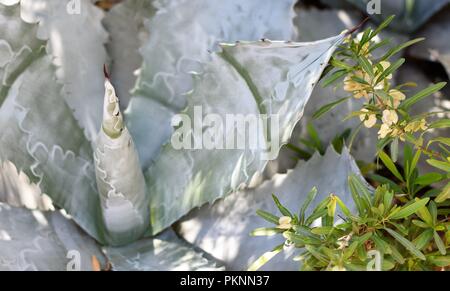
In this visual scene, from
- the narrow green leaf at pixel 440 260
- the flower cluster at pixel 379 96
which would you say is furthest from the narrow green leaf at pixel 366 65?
the narrow green leaf at pixel 440 260

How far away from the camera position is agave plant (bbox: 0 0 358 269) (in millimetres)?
1142

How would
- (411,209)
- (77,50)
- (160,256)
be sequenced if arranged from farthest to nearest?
(77,50) → (160,256) → (411,209)

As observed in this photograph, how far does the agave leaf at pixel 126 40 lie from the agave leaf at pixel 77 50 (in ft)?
0.16

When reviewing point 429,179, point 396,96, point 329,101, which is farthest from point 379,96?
point 329,101

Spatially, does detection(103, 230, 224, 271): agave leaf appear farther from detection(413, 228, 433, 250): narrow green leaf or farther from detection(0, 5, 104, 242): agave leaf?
detection(413, 228, 433, 250): narrow green leaf

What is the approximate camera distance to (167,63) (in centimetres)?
135

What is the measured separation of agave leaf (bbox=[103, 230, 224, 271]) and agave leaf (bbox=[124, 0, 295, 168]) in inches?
5.8

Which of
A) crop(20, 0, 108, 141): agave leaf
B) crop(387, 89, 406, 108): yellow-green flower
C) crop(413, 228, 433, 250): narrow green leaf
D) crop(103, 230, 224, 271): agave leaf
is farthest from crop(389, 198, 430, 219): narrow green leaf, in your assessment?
crop(20, 0, 108, 141): agave leaf

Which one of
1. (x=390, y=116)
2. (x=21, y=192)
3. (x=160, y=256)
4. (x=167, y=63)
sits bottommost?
(x=160, y=256)

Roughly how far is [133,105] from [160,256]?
278 mm

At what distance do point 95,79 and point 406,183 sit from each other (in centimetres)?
56

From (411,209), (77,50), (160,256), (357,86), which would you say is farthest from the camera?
(77,50)

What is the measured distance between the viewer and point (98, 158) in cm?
117

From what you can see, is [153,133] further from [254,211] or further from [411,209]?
[411,209]
